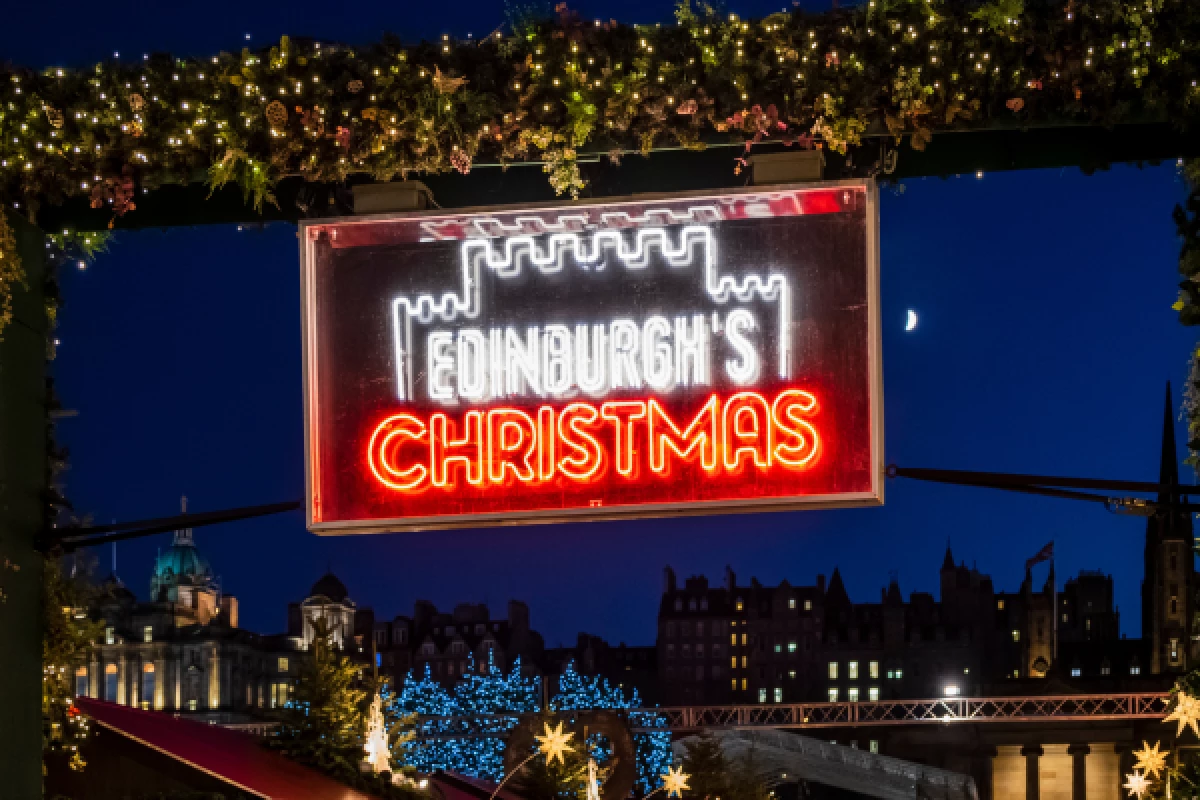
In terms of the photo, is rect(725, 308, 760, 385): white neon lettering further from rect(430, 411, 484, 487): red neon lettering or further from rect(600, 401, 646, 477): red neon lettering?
rect(430, 411, 484, 487): red neon lettering

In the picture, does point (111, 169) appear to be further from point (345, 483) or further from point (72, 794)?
point (72, 794)

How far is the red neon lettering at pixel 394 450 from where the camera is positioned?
8562mm

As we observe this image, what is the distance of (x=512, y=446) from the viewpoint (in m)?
8.48

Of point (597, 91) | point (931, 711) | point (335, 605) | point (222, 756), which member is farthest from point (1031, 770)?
point (597, 91)

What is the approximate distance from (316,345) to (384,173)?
98 cm

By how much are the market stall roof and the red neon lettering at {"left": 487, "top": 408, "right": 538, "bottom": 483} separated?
263 inches

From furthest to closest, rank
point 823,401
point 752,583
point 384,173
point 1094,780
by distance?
point 752,583, point 1094,780, point 384,173, point 823,401

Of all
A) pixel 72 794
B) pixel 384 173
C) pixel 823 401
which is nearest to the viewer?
pixel 823 401

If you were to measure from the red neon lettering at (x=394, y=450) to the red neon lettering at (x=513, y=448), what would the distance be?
1.20ft

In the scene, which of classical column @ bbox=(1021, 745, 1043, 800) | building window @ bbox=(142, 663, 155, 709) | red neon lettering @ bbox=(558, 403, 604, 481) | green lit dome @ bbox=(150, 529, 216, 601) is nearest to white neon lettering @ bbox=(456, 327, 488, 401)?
red neon lettering @ bbox=(558, 403, 604, 481)

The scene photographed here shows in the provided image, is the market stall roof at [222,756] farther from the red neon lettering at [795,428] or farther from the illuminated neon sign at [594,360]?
the red neon lettering at [795,428]

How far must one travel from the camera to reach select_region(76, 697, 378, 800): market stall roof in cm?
1480

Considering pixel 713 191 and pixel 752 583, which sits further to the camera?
pixel 752 583

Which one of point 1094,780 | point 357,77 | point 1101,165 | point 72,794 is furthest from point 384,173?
point 1094,780
